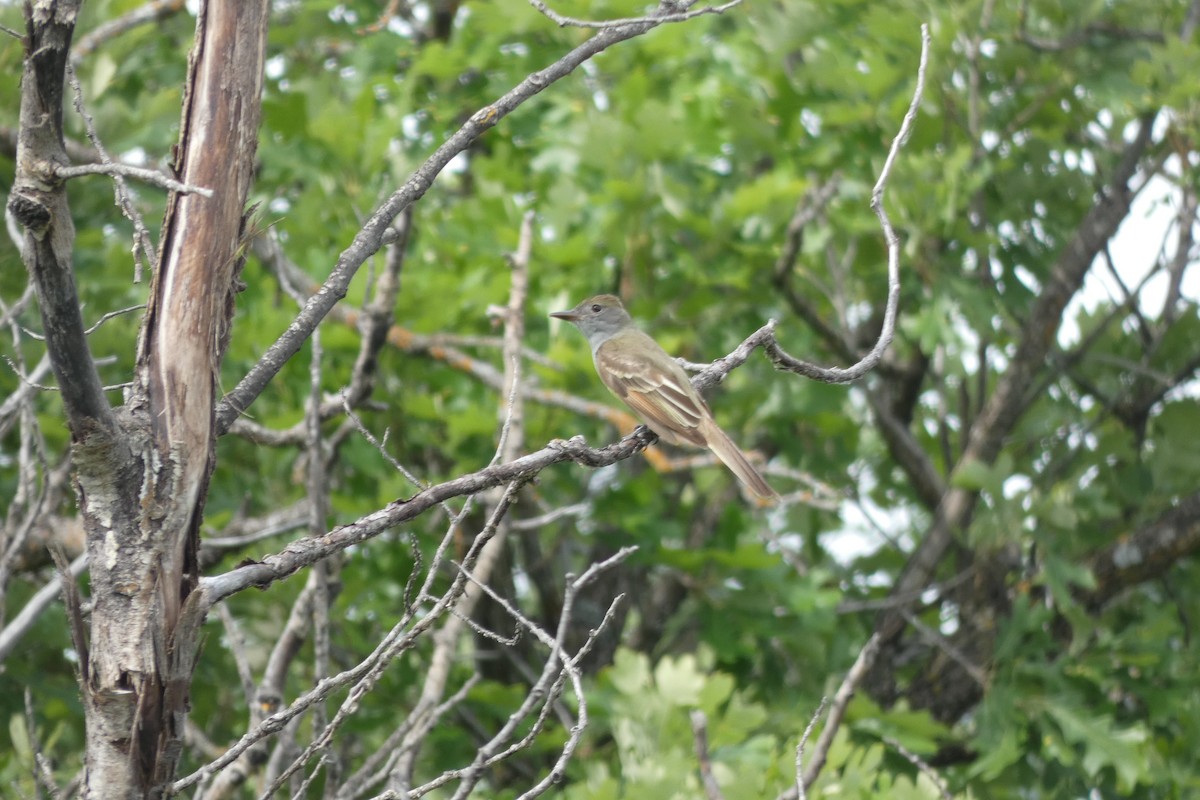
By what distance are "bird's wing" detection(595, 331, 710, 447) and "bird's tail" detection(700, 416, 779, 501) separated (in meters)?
0.06

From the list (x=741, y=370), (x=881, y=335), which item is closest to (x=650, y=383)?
(x=741, y=370)

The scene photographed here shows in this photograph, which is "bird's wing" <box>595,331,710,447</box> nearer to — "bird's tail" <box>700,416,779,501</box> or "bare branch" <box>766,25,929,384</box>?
"bird's tail" <box>700,416,779,501</box>

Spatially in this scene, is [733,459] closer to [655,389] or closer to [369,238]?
[655,389]

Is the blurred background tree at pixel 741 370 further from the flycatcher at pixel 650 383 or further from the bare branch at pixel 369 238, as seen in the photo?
the bare branch at pixel 369 238

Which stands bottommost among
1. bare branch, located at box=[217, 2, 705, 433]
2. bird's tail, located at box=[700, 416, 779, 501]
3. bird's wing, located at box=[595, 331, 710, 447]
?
bare branch, located at box=[217, 2, 705, 433]

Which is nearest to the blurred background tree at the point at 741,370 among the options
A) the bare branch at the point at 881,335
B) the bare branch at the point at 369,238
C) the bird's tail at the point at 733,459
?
the bird's tail at the point at 733,459

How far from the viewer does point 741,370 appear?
8.30 meters

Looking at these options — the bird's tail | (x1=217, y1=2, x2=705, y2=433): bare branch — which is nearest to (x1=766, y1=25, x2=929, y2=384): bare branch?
(x1=217, y1=2, x2=705, y2=433): bare branch

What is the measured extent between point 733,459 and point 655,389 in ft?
1.64

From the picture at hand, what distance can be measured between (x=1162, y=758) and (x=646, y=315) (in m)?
3.59

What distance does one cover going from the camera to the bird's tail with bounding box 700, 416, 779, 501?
590 centimetres

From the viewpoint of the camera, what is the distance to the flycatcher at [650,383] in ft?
19.3

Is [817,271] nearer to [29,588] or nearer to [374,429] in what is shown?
[374,429]

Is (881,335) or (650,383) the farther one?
(650,383)
